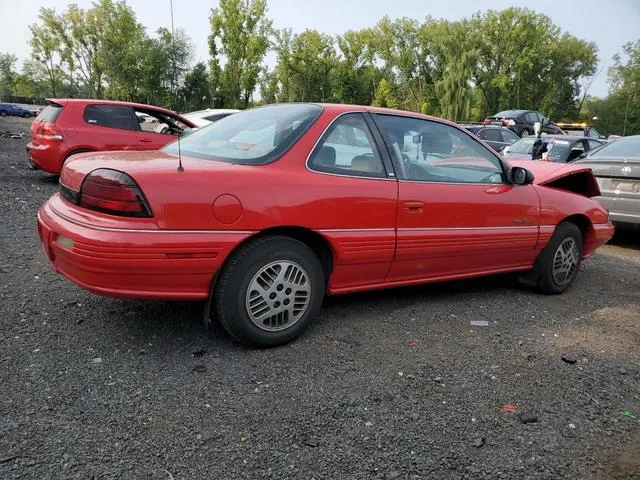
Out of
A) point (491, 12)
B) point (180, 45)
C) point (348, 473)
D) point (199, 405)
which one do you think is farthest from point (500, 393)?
point (491, 12)

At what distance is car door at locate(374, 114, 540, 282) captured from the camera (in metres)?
3.53

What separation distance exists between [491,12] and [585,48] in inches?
481

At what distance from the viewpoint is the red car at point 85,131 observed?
801 centimetres

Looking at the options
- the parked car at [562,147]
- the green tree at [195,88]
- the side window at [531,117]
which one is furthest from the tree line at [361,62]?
the parked car at [562,147]

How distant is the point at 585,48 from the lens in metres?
61.6

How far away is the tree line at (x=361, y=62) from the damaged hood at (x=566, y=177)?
52.3 m

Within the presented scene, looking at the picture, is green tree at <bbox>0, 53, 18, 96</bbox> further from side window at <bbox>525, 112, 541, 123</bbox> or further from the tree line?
side window at <bbox>525, 112, 541, 123</bbox>

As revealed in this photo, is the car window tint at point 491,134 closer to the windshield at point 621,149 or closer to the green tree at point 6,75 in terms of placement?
the windshield at point 621,149

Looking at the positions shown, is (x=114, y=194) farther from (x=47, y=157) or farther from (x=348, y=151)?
(x=47, y=157)

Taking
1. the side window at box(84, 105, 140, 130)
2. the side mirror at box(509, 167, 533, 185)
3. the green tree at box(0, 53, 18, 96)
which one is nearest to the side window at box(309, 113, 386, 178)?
the side mirror at box(509, 167, 533, 185)

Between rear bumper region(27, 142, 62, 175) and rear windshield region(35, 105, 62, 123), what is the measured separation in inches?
16.8

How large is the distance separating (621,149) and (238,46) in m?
53.4

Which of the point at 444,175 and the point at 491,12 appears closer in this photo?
the point at 444,175

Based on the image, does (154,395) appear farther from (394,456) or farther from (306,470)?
(394,456)
